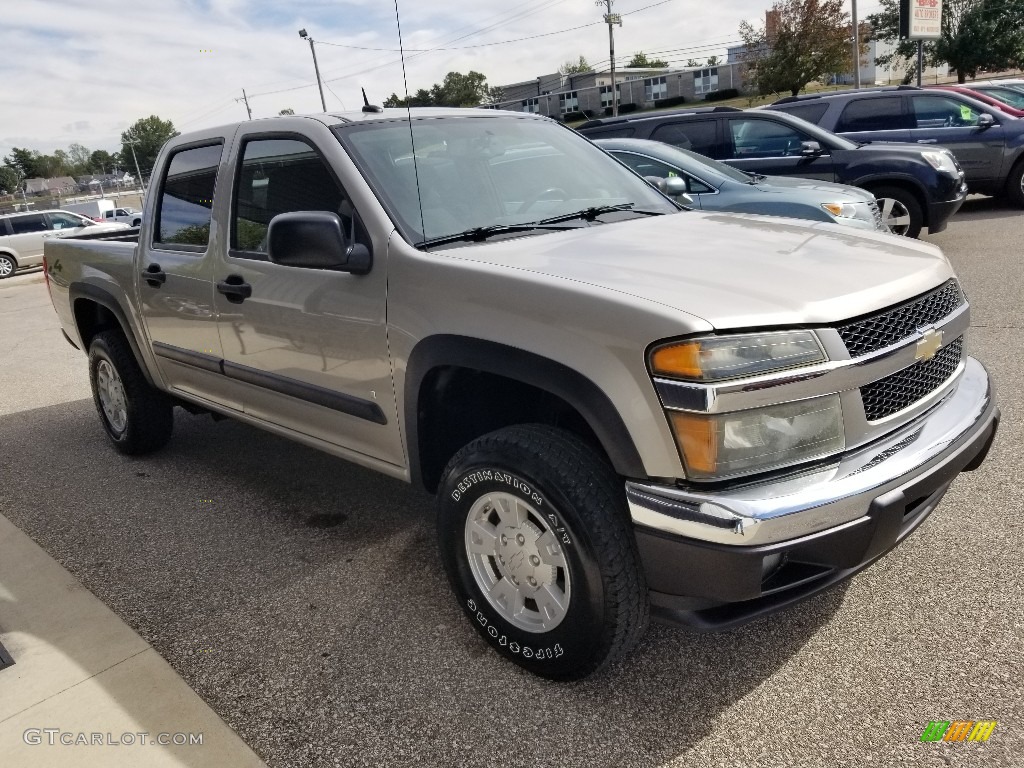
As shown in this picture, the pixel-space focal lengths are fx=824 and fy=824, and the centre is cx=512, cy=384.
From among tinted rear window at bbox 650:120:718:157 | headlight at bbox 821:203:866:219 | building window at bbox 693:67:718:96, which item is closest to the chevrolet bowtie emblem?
headlight at bbox 821:203:866:219

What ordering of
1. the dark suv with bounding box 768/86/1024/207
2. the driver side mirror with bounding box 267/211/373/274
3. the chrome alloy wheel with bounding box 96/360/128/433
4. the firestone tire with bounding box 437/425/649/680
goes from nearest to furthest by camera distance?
the firestone tire with bounding box 437/425/649/680 → the driver side mirror with bounding box 267/211/373/274 → the chrome alloy wheel with bounding box 96/360/128/433 → the dark suv with bounding box 768/86/1024/207

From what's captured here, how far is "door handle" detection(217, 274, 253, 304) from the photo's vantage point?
351 centimetres

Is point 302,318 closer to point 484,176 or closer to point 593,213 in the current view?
point 484,176

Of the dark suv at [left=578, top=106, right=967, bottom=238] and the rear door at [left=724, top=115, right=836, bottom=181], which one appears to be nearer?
the dark suv at [left=578, top=106, right=967, bottom=238]

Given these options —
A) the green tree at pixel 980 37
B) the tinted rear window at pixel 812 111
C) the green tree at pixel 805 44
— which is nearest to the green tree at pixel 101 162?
the green tree at pixel 805 44

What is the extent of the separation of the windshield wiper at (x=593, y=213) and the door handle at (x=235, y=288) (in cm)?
130

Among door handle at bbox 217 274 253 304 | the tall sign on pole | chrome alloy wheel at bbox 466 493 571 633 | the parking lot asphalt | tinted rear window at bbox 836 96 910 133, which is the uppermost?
the tall sign on pole

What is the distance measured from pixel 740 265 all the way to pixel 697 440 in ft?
2.26

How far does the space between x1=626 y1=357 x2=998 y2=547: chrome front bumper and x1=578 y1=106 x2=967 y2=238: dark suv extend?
7.73 metres

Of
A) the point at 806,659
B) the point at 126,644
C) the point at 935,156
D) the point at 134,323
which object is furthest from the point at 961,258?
the point at 126,644

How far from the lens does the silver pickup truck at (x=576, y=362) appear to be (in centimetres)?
214

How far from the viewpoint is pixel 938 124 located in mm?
11148

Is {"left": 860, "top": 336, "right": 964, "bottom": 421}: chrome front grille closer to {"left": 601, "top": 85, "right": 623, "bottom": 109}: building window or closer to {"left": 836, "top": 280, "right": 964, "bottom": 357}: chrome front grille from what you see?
{"left": 836, "top": 280, "right": 964, "bottom": 357}: chrome front grille

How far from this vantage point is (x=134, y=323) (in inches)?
179
